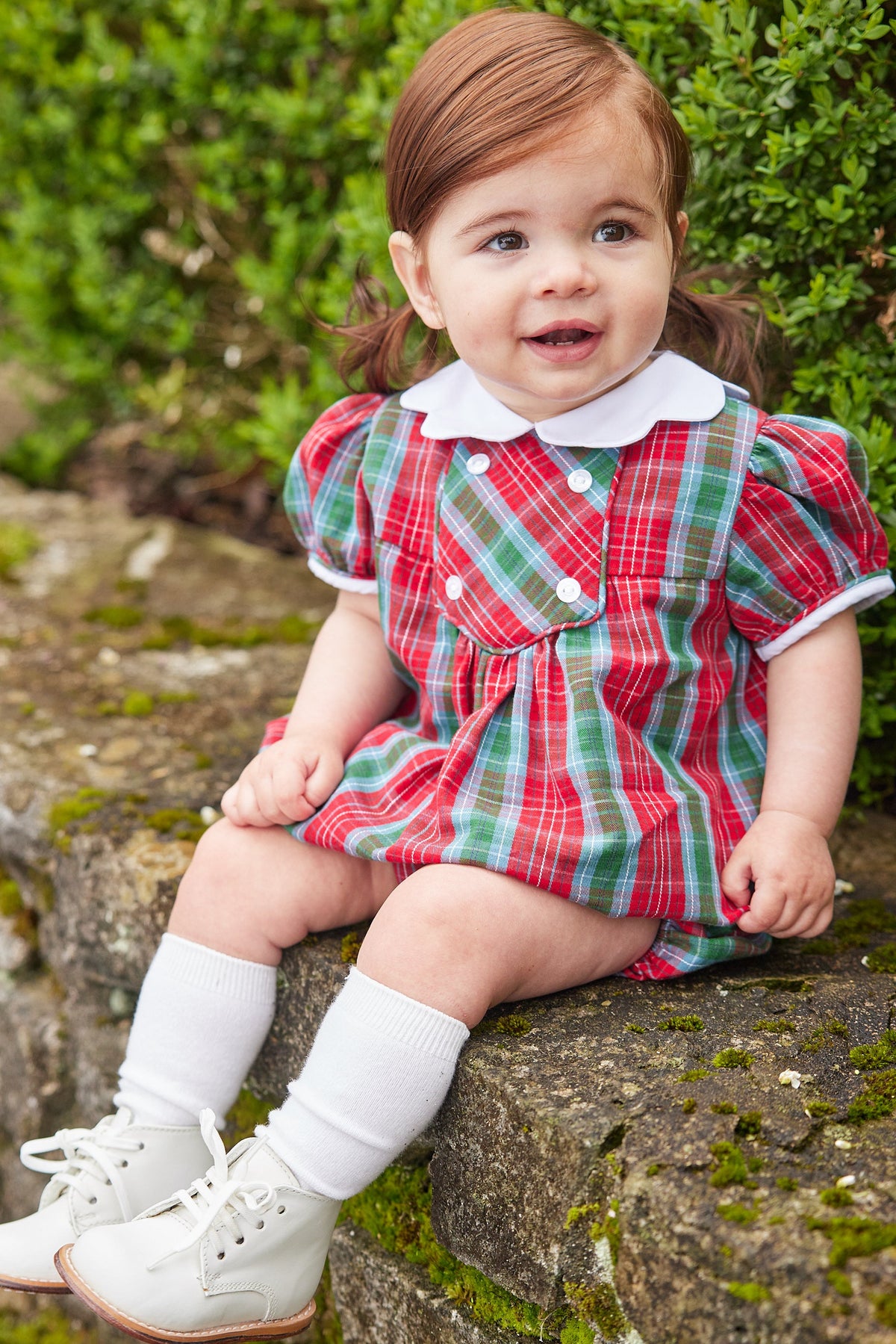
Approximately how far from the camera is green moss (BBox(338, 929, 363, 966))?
5.98 ft

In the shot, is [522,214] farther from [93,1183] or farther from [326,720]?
[93,1183]

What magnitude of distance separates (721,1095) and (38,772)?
5.10ft

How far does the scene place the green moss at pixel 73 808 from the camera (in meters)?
2.30

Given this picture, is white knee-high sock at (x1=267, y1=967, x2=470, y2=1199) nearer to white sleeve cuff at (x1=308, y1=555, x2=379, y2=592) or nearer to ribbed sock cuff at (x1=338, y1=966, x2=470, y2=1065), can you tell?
ribbed sock cuff at (x1=338, y1=966, x2=470, y2=1065)

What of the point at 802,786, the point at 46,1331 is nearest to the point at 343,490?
the point at 802,786

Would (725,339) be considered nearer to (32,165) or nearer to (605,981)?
(605,981)

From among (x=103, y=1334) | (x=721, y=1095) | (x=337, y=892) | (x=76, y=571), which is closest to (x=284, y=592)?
(x=76, y=571)

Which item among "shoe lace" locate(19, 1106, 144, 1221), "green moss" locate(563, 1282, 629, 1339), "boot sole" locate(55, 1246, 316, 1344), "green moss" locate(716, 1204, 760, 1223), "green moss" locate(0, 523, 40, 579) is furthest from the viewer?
"green moss" locate(0, 523, 40, 579)

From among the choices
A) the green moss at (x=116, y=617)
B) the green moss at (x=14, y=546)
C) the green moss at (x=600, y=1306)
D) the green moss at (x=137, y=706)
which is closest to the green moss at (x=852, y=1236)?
the green moss at (x=600, y=1306)

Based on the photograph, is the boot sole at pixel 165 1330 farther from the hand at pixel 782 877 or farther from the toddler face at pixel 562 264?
the toddler face at pixel 562 264

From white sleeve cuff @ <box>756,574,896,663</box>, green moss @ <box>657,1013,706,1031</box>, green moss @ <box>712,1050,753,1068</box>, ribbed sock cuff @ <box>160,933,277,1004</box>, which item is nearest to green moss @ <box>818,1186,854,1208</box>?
green moss @ <box>712,1050,753,1068</box>

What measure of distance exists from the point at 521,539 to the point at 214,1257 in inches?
42.0

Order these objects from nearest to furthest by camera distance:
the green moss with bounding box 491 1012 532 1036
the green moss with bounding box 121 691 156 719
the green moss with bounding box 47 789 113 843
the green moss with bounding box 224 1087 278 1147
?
the green moss with bounding box 491 1012 532 1036
the green moss with bounding box 224 1087 278 1147
the green moss with bounding box 47 789 113 843
the green moss with bounding box 121 691 156 719

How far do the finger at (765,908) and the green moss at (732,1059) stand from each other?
21 centimetres
